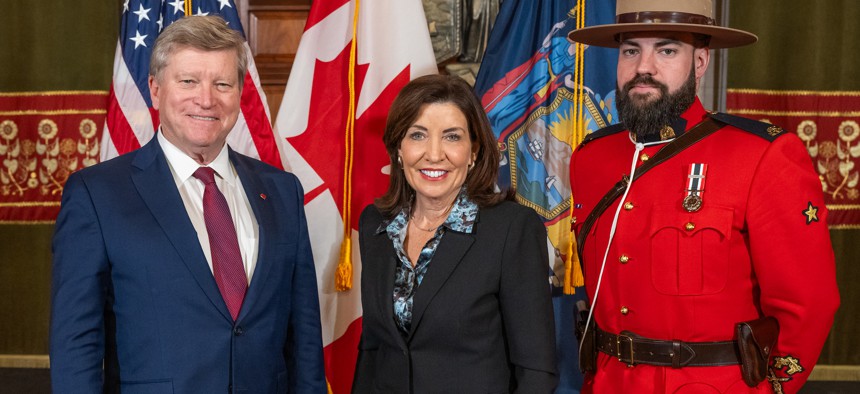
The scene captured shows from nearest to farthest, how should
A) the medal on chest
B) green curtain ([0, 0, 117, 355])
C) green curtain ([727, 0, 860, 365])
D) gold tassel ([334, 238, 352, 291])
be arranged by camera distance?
1. the medal on chest
2. gold tassel ([334, 238, 352, 291])
3. green curtain ([727, 0, 860, 365])
4. green curtain ([0, 0, 117, 355])

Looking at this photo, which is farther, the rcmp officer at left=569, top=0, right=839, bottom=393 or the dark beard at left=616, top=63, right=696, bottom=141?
the dark beard at left=616, top=63, right=696, bottom=141

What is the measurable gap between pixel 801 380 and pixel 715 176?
1.58ft

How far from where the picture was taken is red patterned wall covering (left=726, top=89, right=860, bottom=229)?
3631mm

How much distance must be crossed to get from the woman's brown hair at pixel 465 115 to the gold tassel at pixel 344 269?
91 centimetres

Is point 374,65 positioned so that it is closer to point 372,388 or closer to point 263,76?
point 263,76

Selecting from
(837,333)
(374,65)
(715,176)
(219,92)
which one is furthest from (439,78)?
(837,333)

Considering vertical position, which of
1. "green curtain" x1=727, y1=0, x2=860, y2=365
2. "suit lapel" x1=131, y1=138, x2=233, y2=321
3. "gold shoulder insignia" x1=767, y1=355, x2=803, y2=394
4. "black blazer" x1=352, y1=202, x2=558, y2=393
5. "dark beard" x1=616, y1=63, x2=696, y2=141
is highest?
"green curtain" x1=727, y1=0, x2=860, y2=365

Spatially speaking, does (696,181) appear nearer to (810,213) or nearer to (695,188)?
(695,188)

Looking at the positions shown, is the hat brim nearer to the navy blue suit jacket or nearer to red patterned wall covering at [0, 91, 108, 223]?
the navy blue suit jacket

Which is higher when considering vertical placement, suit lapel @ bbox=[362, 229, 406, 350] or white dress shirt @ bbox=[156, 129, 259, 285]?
white dress shirt @ bbox=[156, 129, 259, 285]

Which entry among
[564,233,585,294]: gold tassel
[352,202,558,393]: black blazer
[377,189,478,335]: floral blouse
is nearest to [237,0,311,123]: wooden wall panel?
[564,233,585,294]: gold tassel

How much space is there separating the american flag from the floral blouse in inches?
48.6

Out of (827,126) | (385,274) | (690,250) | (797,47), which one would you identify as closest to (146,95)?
(385,274)

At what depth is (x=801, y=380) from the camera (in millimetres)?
1861
